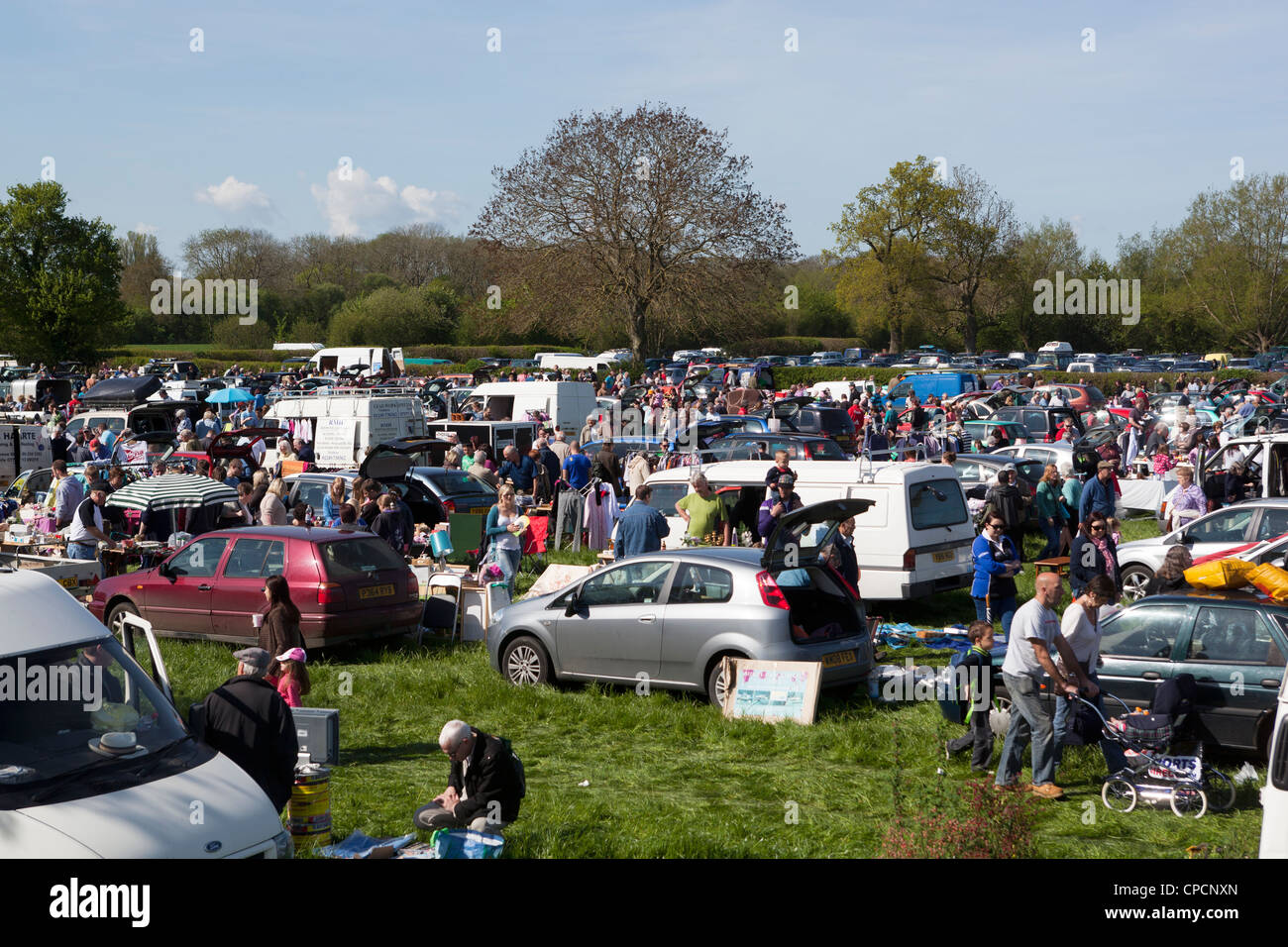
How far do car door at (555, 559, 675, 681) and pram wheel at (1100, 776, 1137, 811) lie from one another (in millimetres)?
4215

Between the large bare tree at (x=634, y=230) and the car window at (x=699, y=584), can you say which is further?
the large bare tree at (x=634, y=230)

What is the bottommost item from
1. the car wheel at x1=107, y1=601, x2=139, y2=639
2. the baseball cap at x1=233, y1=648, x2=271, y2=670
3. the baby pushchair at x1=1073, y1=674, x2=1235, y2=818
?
the baby pushchair at x1=1073, y1=674, x2=1235, y2=818

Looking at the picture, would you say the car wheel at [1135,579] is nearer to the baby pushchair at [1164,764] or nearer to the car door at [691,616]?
the baby pushchair at [1164,764]

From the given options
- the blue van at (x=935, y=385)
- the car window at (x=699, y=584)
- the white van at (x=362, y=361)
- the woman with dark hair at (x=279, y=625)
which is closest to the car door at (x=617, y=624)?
the car window at (x=699, y=584)

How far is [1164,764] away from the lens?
851 centimetres

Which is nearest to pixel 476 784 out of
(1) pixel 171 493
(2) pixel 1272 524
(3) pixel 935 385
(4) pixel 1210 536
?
(1) pixel 171 493

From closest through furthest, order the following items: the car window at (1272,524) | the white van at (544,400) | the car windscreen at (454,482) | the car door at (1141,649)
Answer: the car door at (1141,649) < the car window at (1272,524) < the car windscreen at (454,482) < the white van at (544,400)

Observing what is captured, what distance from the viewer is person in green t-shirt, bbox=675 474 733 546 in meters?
15.6

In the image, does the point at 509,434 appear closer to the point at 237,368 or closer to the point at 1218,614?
the point at 1218,614

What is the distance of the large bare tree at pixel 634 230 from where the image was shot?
174ft

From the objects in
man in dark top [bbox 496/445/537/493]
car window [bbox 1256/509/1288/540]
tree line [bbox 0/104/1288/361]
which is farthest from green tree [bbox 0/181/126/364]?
car window [bbox 1256/509/1288/540]

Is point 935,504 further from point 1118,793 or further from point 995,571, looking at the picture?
point 1118,793

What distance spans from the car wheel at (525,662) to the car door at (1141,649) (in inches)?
208

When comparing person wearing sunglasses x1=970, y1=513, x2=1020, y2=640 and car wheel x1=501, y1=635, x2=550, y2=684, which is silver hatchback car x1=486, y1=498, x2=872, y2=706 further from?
person wearing sunglasses x1=970, y1=513, x2=1020, y2=640
